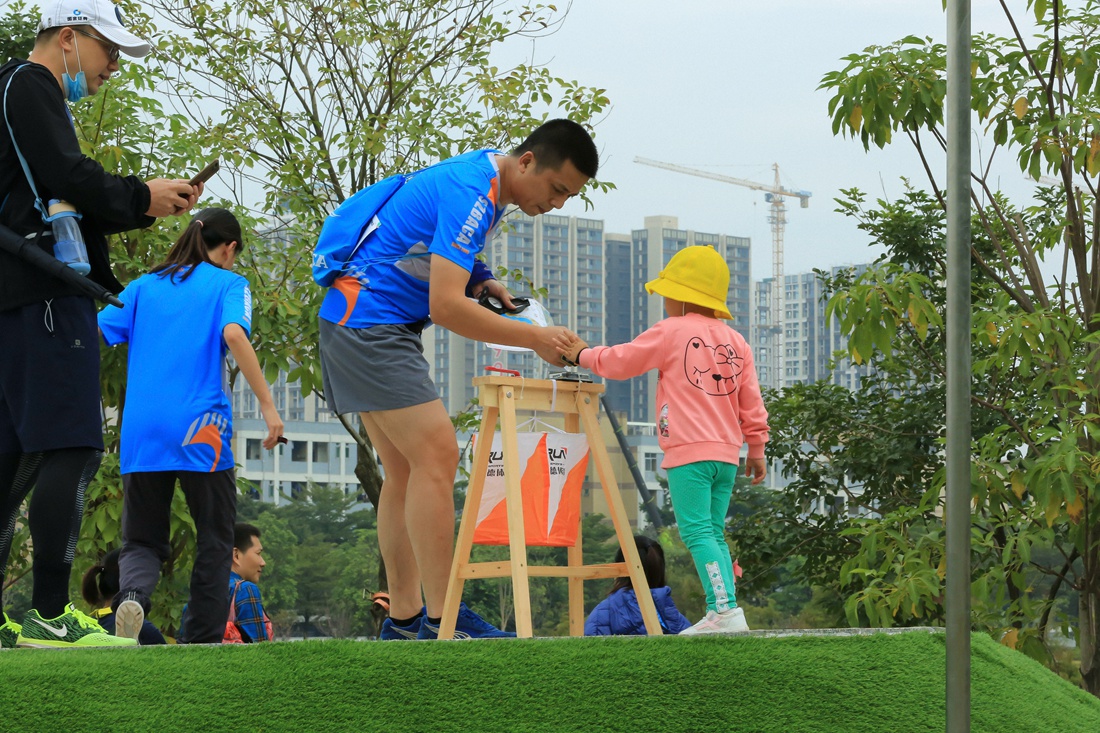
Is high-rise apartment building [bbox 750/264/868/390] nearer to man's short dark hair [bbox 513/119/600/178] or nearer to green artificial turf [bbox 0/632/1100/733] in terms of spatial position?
man's short dark hair [bbox 513/119/600/178]

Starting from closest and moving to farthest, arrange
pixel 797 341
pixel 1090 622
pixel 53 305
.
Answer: pixel 53 305 → pixel 1090 622 → pixel 797 341

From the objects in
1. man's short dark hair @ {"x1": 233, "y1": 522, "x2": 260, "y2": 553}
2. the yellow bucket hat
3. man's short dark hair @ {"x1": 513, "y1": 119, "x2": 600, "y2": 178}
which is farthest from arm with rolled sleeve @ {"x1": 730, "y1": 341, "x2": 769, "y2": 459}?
man's short dark hair @ {"x1": 233, "y1": 522, "x2": 260, "y2": 553}

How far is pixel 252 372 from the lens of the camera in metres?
4.00

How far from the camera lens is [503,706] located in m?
2.50

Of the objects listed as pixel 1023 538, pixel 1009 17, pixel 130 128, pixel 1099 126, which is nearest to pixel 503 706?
pixel 1023 538

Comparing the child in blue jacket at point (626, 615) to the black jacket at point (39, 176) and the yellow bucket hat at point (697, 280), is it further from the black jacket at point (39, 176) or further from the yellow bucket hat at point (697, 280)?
the black jacket at point (39, 176)

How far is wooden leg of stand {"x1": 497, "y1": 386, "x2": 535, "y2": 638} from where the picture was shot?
3.93 meters

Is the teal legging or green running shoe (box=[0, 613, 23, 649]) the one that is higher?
the teal legging

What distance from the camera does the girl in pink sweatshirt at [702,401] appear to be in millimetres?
4137

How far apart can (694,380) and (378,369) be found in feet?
4.30

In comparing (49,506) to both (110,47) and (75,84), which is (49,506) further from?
(110,47)

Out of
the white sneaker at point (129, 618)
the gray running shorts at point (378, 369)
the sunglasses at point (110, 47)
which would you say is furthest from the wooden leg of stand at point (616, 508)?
the sunglasses at point (110, 47)

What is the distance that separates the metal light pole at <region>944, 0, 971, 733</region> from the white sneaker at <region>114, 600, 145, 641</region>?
8.37 feet

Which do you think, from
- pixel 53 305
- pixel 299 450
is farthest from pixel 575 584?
pixel 299 450
